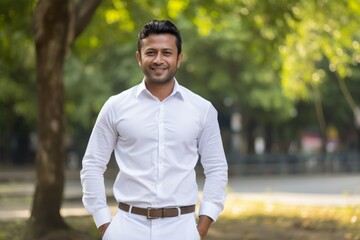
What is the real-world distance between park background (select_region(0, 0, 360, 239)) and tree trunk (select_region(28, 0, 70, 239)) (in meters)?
0.01

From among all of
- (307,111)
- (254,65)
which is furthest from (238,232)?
(307,111)

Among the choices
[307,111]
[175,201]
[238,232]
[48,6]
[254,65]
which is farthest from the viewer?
[307,111]

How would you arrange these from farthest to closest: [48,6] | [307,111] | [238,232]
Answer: [307,111], [238,232], [48,6]

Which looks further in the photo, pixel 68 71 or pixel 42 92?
pixel 68 71

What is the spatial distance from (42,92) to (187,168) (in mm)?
8065

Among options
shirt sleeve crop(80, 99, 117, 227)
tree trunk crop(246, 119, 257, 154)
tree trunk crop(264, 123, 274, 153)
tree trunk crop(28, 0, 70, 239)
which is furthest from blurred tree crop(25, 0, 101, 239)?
tree trunk crop(264, 123, 274, 153)

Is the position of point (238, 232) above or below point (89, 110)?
below

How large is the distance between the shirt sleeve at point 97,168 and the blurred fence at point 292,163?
3514 cm

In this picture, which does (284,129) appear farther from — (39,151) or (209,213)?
(209,213)

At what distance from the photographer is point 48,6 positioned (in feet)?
37.1

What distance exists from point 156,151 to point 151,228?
0.35 m

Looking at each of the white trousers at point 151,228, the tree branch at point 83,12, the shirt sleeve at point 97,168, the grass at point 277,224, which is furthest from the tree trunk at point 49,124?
the white trousers at point 151,228

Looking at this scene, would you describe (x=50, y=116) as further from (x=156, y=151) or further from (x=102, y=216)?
(x=156, y=151)

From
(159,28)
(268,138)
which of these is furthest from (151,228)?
(268,138)
